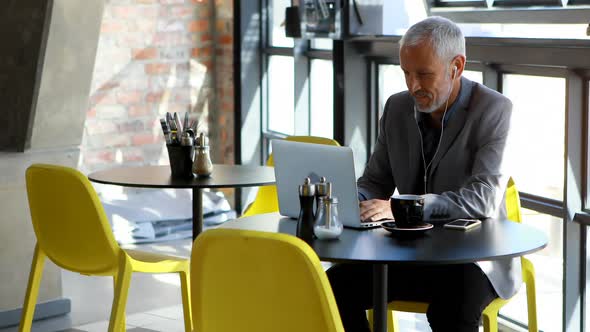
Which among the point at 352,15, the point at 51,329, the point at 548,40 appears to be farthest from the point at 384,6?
the point at 51,329

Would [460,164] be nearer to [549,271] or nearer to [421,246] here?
[421,246]

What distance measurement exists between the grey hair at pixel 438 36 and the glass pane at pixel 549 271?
3.83 ft

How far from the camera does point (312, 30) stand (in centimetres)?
506

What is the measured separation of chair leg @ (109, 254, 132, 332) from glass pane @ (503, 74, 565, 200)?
1498mm

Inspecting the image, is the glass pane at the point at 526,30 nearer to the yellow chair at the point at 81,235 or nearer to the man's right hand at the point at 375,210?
the man's right hand at the point at 375,210

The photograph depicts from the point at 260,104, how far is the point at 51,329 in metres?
2.71

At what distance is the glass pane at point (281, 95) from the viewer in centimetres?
628

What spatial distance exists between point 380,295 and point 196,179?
1.44 metres

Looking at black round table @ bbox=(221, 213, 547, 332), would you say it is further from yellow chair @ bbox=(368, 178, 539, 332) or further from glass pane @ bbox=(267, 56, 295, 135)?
glass pane @ bbox=(267, 56, 295, 135)

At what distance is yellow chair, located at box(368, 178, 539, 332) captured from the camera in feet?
8.96

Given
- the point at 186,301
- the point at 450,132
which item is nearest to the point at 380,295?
the point at 450,132

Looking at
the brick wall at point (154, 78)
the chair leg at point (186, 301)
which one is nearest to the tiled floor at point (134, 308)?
the chair leg at point (186, 301)

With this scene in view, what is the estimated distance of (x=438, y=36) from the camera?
2834 mm

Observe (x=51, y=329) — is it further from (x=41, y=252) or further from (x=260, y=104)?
(x=260, y=104)
